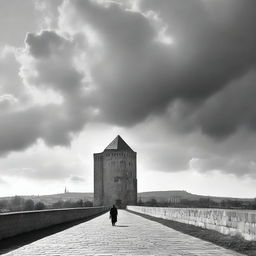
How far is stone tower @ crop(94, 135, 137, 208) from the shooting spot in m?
74.6

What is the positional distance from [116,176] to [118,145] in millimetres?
6627

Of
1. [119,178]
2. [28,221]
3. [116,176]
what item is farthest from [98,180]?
[28,221]

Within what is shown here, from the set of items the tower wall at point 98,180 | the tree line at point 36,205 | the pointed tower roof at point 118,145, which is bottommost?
the tree line at point 36,205

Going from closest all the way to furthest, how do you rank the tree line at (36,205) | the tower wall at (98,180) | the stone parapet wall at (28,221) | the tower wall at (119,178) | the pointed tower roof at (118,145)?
1. the stone parapet wall at (28,221)
2. the tree line at (36,205)
3. the tower wall at (119,178)
4. the tower wall at (98,180)
5. the pointed tower roof at (118,145)

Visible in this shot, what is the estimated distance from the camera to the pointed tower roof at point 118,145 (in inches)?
3101

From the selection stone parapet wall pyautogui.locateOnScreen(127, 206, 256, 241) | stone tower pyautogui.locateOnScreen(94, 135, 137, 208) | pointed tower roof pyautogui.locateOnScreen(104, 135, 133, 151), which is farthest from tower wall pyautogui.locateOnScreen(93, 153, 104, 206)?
stone parapet wall pyautogui.locateOnScreen(127, 206, 256, 241)

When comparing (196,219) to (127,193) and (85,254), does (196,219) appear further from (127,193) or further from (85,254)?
(127,193)

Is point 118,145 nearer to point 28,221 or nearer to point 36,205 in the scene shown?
point 36,205

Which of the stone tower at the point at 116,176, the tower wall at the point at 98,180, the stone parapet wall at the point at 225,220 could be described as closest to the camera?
the stone parapet wall at the point at 225,220

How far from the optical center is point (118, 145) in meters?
79.4

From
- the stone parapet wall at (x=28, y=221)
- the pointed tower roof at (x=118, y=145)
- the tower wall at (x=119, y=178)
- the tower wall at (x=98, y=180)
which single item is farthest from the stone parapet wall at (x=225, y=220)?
the pointed tower roof at (x=118, y=145)

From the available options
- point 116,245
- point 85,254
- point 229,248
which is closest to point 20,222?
point 116,245

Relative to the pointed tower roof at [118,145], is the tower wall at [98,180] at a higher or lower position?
lower

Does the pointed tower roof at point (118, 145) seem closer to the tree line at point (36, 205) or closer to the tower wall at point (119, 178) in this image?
the tower wall at point (119, 178)
